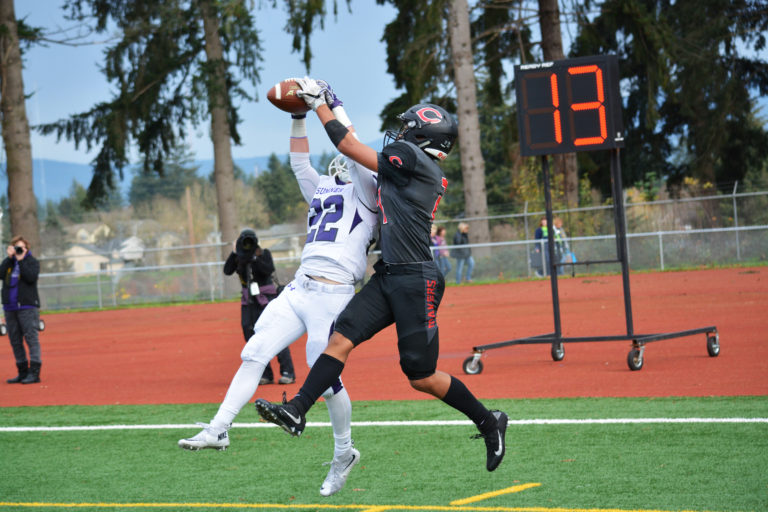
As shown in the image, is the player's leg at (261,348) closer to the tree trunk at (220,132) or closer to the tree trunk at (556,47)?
the tree trunk at (556,47)

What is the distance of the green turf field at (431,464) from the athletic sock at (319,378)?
3.95 feet

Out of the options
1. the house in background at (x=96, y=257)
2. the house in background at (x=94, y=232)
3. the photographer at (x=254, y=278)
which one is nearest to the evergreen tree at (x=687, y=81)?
the house in background at (x=96, y=257)

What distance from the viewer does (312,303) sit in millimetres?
5656

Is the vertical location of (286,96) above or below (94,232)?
below

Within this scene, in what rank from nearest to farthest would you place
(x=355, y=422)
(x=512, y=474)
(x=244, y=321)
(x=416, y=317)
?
(x=416, y=317) < (x=512, y=474) < (x=355, y=422) < (x=244, y=321)

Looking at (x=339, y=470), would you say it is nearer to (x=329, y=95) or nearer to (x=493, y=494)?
(x=493, y=494)

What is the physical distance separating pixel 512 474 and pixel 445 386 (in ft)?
5.41

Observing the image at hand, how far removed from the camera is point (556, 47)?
30266mm

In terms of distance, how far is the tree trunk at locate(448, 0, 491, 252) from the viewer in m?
27.8

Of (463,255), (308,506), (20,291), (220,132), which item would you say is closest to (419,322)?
(308,506)

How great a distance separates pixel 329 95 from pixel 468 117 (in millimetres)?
23428

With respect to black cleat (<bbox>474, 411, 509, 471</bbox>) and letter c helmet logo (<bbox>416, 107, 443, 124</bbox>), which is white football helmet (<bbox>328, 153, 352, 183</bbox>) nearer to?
letter c helmet logo (<bbox>416, 107, 443, 124</bbox>)

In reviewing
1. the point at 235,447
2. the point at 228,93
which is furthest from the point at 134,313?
the point at 235,447

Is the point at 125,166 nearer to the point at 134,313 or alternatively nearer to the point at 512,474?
the point at 134,313
